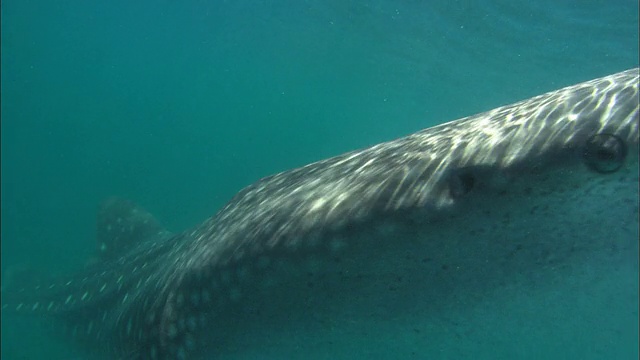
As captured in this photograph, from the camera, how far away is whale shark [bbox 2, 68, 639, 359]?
5.89ft

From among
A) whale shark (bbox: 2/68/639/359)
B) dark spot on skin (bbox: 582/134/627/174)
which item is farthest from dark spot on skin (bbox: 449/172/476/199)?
dark spot on skin (bbox: 582/134/627/174)

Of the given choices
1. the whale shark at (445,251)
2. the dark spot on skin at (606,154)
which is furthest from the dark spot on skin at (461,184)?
the dark spot on skin at (606,154)

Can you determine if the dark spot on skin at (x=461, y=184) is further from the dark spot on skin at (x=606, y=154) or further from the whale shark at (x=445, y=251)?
the dark spot on skin at (x=606, y=154)

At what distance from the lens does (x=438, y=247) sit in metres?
2.11

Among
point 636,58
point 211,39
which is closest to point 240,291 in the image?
point 636,58

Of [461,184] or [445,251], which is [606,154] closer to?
[461,184]

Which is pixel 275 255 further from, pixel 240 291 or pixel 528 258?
pixel 528 258

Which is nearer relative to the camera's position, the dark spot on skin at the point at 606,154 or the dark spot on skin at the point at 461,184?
the dark spot on skin at the point at 606,154

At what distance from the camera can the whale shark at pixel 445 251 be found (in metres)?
1.80

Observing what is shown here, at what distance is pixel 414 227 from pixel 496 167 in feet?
1.39

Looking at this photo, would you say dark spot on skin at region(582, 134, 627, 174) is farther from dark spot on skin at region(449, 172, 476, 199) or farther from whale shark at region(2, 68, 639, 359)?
dark spot on skin at region(449, 172, 476, 199)

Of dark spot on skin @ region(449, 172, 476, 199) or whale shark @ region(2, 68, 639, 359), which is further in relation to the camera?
dark spot on skin @ region(449, 172, 476, 199)

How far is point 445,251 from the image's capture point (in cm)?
209

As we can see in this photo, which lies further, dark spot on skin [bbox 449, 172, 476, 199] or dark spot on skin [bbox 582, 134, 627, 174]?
dark spot on skin [bbox 449, 172, 476, 199]
